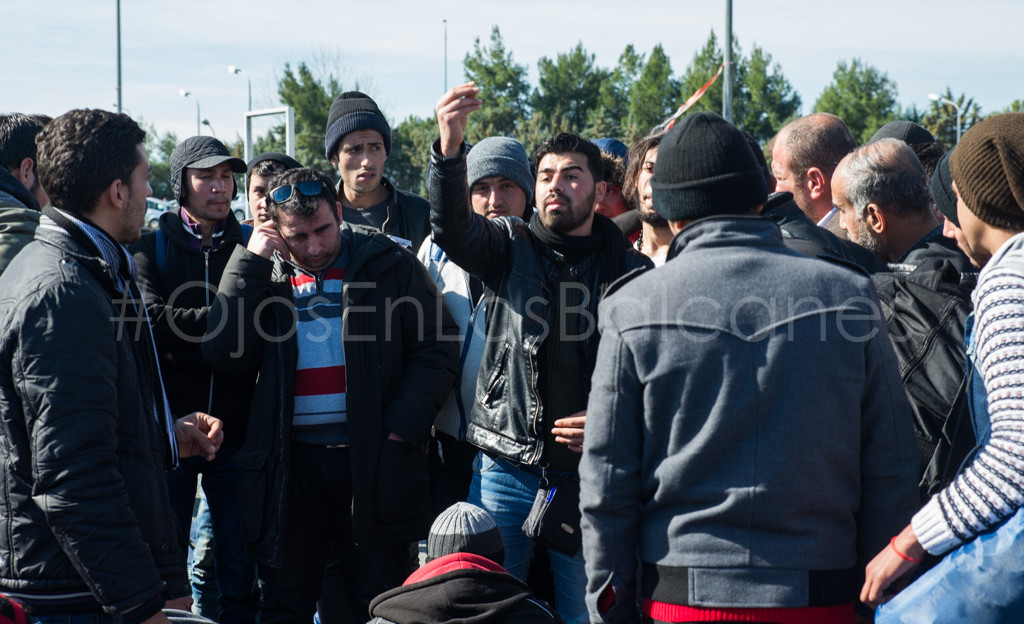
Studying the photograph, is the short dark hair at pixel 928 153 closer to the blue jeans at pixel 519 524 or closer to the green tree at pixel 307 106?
the blue jeans at pixel 519 524

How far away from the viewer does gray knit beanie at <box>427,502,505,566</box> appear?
2.74 m

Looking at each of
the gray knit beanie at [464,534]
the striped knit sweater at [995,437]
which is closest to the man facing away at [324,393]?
the gray knit beanie at [464,534]

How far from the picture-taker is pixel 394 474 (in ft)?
12.2

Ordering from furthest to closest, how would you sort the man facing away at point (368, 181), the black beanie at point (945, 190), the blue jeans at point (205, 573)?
the man facing away at point (368, 181), the blue jeans at point (205, 573), the black beanie at point (945, 190)

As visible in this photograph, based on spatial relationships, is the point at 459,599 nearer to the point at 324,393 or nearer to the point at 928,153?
the point at 324,393

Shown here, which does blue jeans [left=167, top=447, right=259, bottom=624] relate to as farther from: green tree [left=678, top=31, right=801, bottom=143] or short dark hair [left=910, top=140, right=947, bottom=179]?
green tree [left=678, top=31, right=801, bottom=143]

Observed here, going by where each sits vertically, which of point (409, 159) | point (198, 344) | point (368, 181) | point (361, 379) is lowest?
point (361, 379)

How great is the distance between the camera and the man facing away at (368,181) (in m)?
4.91

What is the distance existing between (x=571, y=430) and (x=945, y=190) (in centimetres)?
141

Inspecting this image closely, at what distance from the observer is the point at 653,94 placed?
56562 mm

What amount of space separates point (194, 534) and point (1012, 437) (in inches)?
161

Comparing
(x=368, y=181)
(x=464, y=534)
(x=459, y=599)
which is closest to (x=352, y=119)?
(x=368, y=181)

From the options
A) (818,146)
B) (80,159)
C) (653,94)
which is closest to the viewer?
(80,159)

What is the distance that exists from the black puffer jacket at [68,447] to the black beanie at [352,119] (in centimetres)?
259
